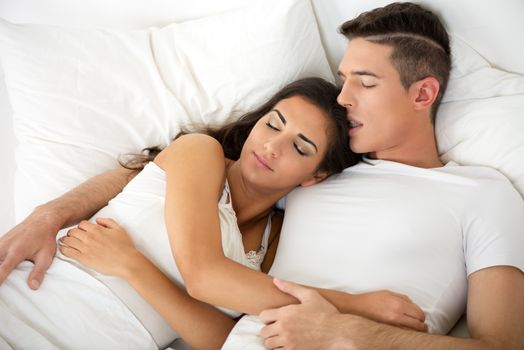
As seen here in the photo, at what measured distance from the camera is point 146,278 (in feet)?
5.11

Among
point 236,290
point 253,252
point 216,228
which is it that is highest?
point 216,228

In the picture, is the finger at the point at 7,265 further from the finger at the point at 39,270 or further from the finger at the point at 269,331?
the finger at the point at 269,331

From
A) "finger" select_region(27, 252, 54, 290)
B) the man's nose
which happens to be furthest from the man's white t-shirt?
"finger" select_region(27, 252, 54, 290)

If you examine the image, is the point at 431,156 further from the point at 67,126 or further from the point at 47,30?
the point at 47,30

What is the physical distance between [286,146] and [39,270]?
937mm

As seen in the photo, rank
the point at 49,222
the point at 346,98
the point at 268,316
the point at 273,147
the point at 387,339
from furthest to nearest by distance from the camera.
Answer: the point at 346,98, the point at 273,147, the point at 49,222, the point at 268,316, the point at 387,339

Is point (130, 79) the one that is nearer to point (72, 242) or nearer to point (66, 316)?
point (72, 242)

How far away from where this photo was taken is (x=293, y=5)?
2232 millimetres

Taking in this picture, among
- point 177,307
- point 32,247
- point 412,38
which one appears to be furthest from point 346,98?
point 32,247

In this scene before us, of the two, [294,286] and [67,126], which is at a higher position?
[67,126]

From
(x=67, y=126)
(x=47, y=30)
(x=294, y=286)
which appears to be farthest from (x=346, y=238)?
(x=47, y=30)

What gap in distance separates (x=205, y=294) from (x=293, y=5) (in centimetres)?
140

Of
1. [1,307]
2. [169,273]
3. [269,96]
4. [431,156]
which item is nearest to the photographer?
[1,307]

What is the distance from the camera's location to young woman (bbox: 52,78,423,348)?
150 centimetres
